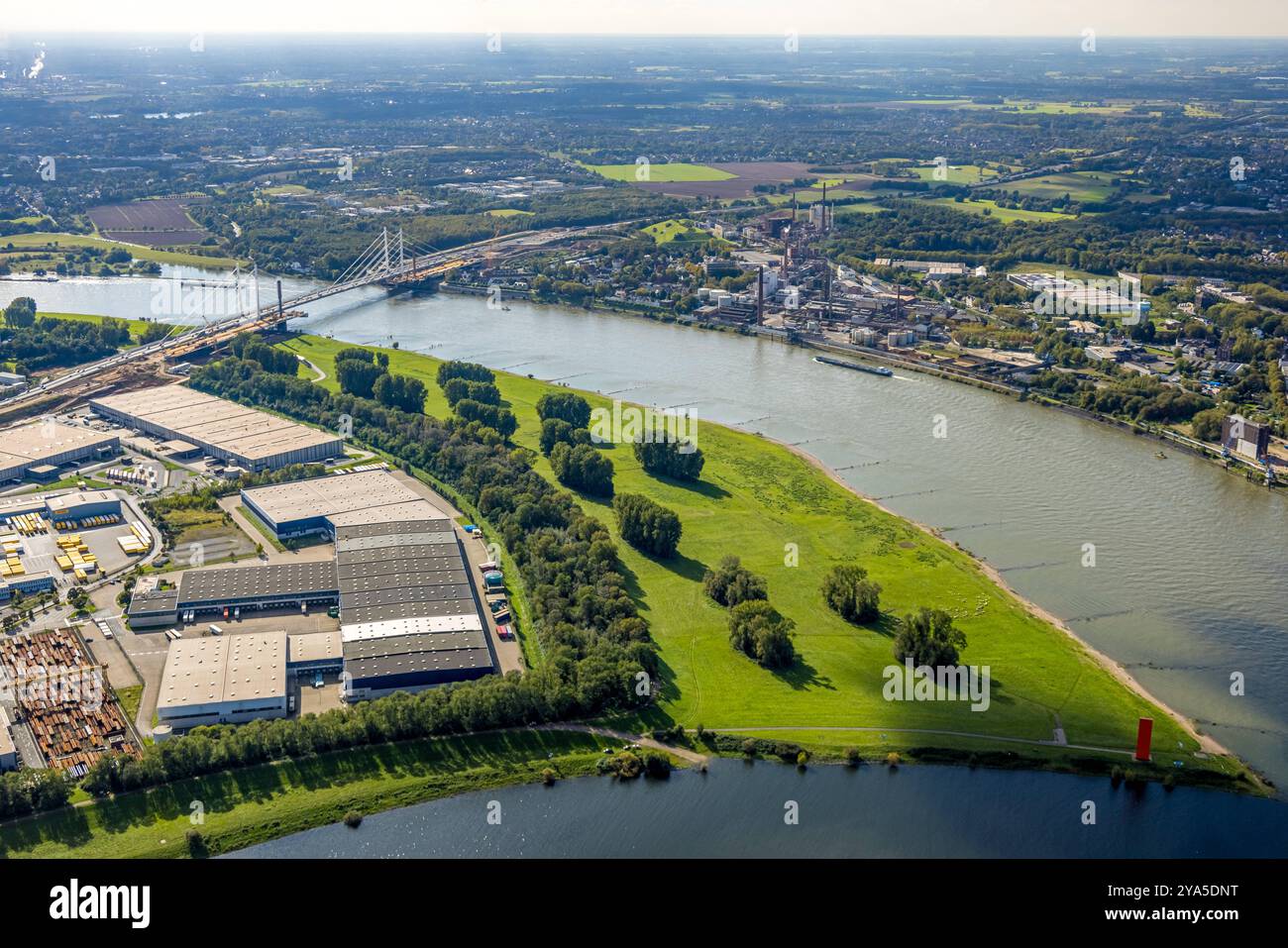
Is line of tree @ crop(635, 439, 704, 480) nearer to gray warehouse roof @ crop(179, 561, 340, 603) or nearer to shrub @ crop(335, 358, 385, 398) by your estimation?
gray warehouse roof @ crop(179, 561, 340, 603)

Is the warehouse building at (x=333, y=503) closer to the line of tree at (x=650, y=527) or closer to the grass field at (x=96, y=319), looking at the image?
the line of tree at (x=650, y=527)

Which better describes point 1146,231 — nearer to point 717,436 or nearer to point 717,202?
point 717,202

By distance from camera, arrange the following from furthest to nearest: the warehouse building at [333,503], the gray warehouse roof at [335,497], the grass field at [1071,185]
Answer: the grass field at [1071,185] < the gray warehouse roof at [335,497] < the warehouse building at [333,503]

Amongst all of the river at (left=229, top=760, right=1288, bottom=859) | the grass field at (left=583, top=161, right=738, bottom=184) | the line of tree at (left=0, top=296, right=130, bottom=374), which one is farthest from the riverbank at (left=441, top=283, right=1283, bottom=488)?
the grass field at (left=583, top=161, right=738, bottom=184)

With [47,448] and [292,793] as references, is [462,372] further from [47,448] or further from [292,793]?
[292,793]

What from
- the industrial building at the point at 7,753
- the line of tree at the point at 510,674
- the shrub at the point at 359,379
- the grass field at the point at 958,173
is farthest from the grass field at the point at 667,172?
the industrial building at the point at 7,753

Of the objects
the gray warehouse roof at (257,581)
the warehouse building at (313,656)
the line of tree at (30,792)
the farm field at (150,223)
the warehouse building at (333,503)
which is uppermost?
the farm field at (150,223)

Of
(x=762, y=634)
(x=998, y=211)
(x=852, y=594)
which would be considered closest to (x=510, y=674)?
(x=762, y=634)
